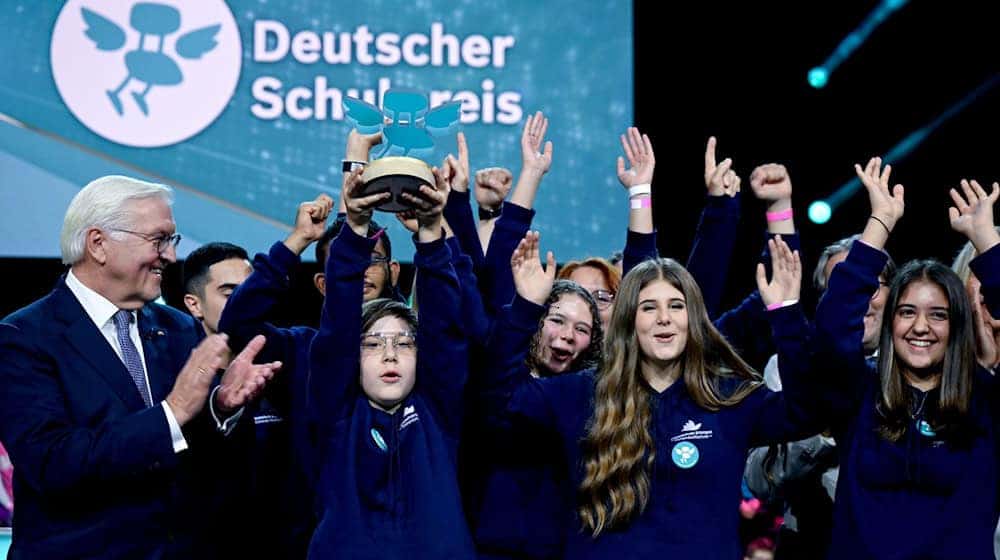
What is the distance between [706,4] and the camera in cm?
605

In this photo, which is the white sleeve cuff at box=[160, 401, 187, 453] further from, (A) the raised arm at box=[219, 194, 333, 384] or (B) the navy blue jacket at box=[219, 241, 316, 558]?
(A) the raised arm at box=[219, 194, 333, 384]

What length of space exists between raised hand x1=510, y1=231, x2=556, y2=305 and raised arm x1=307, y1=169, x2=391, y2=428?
0.38 meters

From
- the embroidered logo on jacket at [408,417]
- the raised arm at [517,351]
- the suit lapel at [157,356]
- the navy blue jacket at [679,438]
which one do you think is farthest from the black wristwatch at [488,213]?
the suit lapel at [157,356]

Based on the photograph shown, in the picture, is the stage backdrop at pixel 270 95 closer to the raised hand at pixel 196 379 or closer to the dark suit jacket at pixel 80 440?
the dark suit jacket at pixel 80 440

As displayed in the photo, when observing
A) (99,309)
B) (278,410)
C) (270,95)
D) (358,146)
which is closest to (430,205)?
(358,146)

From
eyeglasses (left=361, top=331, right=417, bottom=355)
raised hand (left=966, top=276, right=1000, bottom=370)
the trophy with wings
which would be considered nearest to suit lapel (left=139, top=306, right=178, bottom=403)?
eyeglasses (left=361, top=331, right=417, bottom=355)

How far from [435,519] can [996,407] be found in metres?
1.42

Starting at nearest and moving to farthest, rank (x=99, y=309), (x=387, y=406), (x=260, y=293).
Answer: (x=99, y=309)
(x=387, y=406)
(x=260, y=293)

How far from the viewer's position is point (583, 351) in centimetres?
363

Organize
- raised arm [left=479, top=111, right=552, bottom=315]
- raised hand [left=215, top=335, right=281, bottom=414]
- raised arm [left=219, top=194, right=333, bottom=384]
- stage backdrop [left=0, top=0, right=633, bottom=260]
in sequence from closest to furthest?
raised hand [left=215, top=335, right=281, bottom=414] → raised arm [left=219, top=194, right=333, bottom=384] → raised arm [left=479, top=111, right=552, bottom=315] → stage backdrop [left=0, top=0, right=633, bottom=260]

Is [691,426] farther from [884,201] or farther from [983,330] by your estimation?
[983,330]

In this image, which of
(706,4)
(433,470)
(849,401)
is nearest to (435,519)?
(433,470)

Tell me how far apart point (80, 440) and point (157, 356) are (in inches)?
15.5

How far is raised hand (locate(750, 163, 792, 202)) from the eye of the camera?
3691 mm
